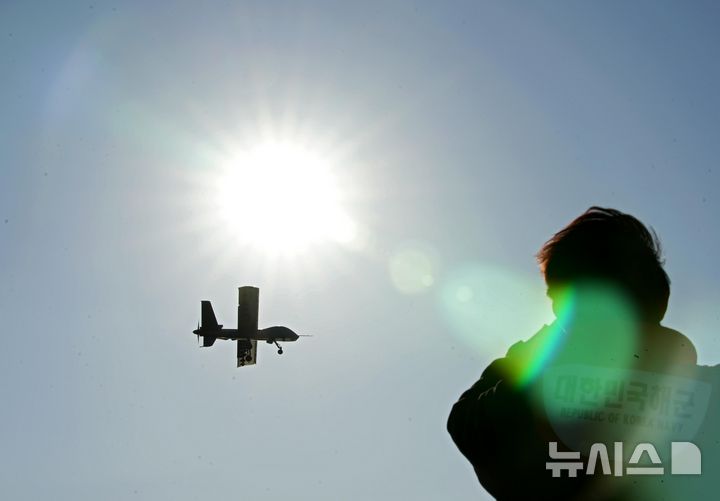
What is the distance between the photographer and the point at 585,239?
9.57 ft

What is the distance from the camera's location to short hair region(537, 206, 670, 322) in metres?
2.88

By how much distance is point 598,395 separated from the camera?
2627 millimetres

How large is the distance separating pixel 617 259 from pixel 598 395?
0.55m

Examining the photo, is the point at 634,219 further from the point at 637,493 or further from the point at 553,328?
the point at 637,493

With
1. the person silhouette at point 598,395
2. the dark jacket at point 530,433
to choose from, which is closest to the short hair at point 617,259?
the person silhouette at point 598,395

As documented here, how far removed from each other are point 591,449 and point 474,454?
413mm

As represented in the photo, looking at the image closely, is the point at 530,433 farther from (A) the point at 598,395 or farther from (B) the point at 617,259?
(B) the point at 617,259

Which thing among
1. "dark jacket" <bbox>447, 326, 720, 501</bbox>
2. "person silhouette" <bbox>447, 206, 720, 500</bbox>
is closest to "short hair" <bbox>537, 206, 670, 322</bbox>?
"person silhouette" <bbox>447, 206, 720, 500</bbox>

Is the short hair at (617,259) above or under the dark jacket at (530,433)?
above

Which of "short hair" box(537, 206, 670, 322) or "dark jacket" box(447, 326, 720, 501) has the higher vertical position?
"short hair" box(537, 206, 670, 322)

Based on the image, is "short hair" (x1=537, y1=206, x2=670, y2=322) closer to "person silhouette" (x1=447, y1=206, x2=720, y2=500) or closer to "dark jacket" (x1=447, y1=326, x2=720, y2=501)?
"person silhouette" (x1=447, y1=206, x2=720, y2=500)

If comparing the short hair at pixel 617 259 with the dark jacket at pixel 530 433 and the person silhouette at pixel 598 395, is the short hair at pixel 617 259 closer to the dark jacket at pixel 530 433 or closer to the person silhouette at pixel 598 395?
the person silhouette at pixel 598 395

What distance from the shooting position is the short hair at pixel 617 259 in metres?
2.88

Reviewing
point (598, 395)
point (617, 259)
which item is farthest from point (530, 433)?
point (617, 259)
